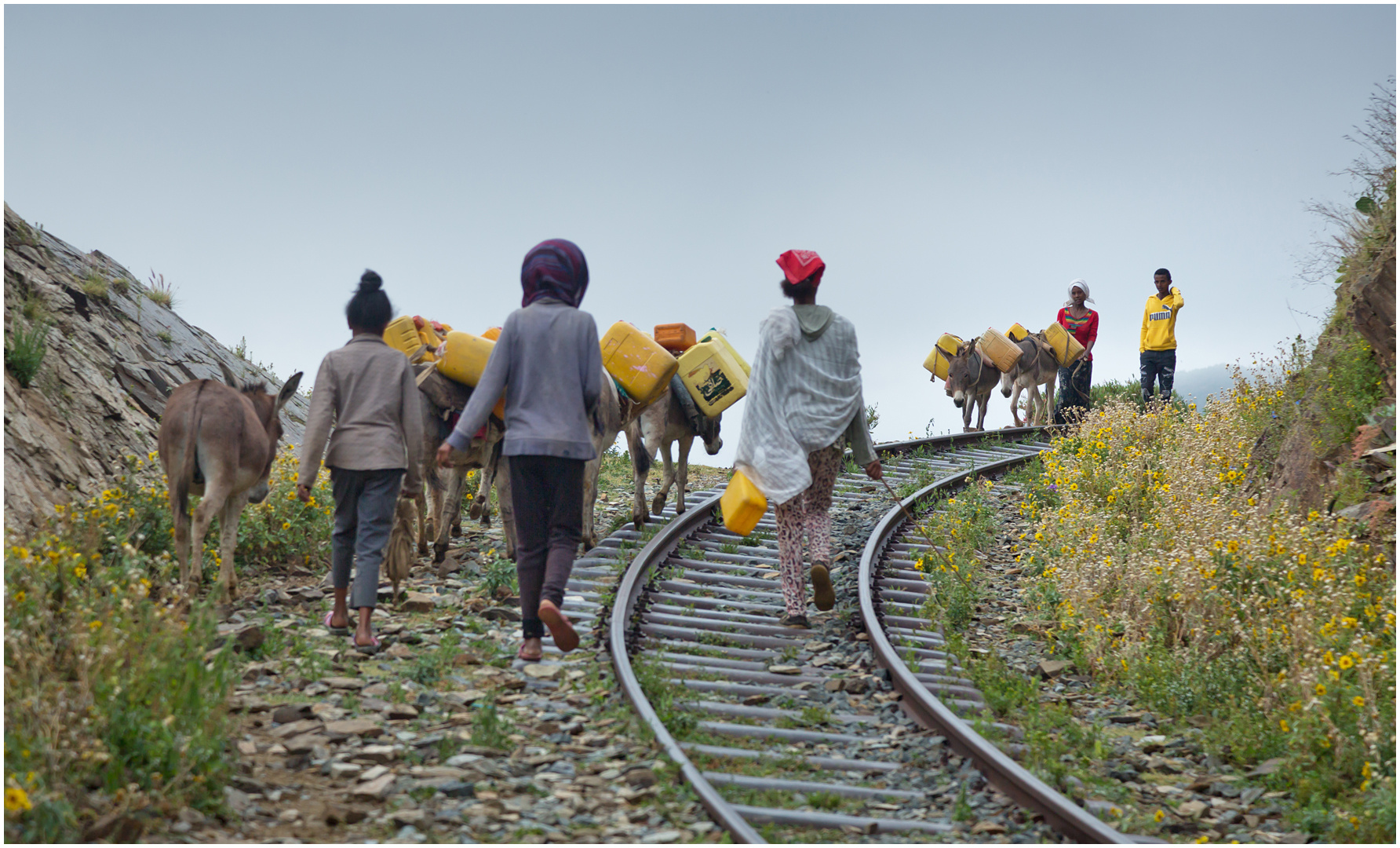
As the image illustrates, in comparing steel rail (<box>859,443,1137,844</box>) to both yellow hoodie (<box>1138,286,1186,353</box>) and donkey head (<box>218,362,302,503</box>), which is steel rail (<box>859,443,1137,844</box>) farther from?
yellow hoodie (<box>1138,286,1186,353</box>)

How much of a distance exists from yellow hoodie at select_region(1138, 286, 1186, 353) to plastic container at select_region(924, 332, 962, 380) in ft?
9.83

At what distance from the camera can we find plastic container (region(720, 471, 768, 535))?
25.2ft

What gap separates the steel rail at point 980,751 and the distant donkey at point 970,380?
1037 cm

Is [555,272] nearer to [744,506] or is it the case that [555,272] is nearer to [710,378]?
[744,506]

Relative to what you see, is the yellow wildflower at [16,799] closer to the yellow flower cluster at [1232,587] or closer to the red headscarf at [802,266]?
the red headscarf at [802,266]

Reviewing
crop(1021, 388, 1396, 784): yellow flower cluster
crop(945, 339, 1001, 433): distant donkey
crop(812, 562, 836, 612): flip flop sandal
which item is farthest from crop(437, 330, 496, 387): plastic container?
crop(945, 339, 1001, 433): distant donkey

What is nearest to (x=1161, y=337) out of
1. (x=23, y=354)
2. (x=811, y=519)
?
(x=811, y=519)

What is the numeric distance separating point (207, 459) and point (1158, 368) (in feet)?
50.4

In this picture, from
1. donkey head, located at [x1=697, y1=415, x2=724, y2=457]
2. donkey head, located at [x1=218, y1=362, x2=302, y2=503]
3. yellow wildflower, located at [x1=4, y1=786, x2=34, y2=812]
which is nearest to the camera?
yellow wildflower, located at [x1=4, y1=786, x2=34, y2=812]

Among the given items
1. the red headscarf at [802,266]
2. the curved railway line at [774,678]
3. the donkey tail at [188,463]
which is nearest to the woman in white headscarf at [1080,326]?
the curved railway line at [774,678]

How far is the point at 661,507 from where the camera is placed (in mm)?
11188

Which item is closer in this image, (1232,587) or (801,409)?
(1232,587)

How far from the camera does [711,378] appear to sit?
10828 millimetres

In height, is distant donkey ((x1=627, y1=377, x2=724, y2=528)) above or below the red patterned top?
below
